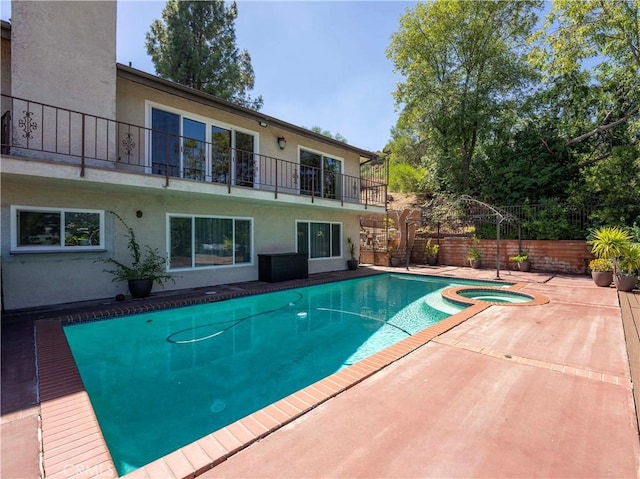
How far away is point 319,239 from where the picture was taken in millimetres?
13930

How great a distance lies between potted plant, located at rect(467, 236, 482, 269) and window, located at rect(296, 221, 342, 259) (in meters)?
6.34

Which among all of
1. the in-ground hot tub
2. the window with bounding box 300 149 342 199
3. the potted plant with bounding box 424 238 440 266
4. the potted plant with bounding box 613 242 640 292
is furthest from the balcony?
the potted plant with bounding box 613 242 640 292

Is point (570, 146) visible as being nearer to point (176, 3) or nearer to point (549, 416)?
point (549, 416)

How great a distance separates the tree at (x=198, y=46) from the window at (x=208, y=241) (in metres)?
13.3

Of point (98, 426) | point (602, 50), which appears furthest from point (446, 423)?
point (602, 50)

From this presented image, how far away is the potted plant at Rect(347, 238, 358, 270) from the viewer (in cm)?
1461

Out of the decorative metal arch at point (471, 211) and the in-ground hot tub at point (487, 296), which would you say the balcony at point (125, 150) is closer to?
the in-ground hot tub at point (487, 296)

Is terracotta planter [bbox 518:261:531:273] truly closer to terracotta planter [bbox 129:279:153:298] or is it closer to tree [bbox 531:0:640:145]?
tree [bbox 531:0:640:145]

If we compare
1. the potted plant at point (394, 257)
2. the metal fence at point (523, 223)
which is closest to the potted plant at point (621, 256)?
the metal fence at point (523, 223)

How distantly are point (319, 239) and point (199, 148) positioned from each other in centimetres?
634

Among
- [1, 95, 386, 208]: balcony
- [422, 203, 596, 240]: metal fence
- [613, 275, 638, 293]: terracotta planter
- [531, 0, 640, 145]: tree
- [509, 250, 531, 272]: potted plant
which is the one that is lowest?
[613, 275, 638, 293]: terracotta planter

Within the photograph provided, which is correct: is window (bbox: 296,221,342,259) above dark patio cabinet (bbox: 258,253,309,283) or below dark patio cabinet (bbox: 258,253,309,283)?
above

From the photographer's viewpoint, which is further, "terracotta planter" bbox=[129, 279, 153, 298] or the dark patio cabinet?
the dark patio cabinet

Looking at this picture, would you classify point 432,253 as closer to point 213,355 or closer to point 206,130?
point 206,130
